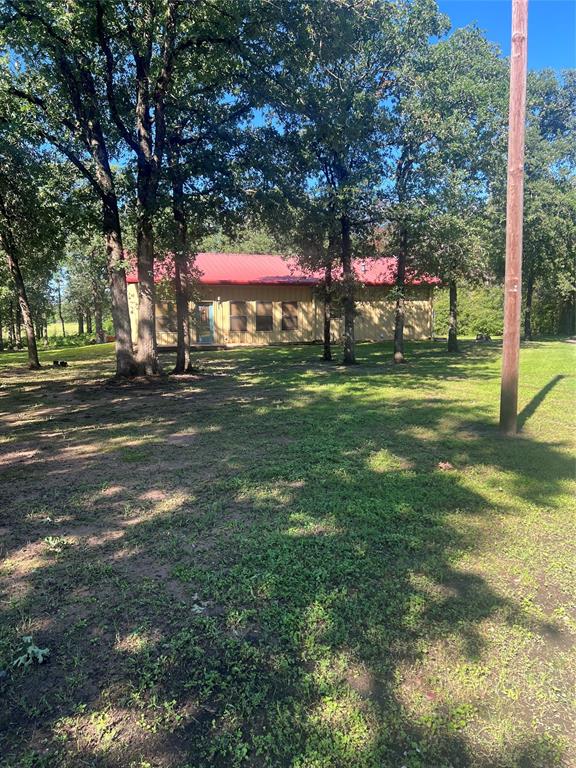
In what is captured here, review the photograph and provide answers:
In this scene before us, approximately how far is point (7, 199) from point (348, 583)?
1532 cm

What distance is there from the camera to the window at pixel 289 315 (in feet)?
83.2

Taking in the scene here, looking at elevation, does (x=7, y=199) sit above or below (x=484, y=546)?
above

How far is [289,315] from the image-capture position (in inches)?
1004

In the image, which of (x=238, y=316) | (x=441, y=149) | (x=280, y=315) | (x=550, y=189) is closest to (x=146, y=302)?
(x=441, y=149)

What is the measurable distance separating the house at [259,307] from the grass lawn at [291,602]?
18.0 metres

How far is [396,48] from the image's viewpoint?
12.1 m

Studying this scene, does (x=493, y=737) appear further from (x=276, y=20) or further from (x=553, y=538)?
(x=276, y=20)

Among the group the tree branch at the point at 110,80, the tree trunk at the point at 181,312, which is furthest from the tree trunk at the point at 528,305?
the tree branch at the point at 110,80

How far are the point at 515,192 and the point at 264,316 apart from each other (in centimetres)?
1960

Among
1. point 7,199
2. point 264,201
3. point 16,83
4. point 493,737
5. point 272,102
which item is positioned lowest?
point 493,737

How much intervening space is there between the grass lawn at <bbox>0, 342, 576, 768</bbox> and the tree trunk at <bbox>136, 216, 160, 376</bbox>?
20.1 feet

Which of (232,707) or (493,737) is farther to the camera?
(232,707)

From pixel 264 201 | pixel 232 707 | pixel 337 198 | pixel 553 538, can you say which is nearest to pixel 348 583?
pixel 232 707

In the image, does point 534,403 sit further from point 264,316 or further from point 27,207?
point 264,316
